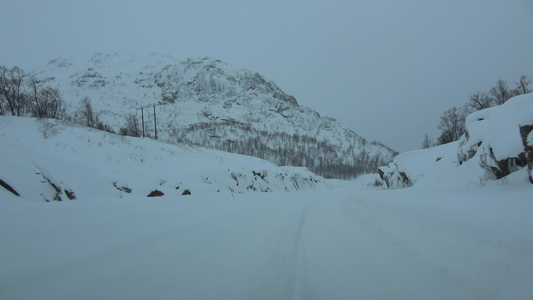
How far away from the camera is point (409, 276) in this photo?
3008 millimetres

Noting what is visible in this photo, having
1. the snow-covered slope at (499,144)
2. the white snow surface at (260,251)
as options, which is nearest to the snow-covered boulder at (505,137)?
the snow-covered slope at (499,144)

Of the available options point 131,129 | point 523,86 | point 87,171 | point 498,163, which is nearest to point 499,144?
point 498,163

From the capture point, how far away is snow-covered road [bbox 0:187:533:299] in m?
2.58

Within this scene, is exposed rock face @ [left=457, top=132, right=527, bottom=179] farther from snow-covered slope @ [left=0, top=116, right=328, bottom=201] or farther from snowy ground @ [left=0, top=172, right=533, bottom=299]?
snow-covered slope @ [left=0, top=116, right=328, bottom=201]

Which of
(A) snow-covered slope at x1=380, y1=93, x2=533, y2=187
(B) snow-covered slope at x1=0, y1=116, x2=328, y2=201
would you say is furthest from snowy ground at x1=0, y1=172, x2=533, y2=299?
(B) snow-covered slope at x1=0, y1=116, x2=328, y2=201

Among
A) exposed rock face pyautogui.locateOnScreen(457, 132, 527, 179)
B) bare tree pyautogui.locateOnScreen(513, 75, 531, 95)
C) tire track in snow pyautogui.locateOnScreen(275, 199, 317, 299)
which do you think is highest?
bare tree pyautogui.locateOnScreen(513, 75, 531, 95)

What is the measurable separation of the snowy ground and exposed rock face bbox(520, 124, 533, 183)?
0.98ft

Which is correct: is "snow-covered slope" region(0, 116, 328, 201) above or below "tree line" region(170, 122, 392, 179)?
below

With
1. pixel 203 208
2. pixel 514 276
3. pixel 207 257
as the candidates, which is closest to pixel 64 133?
pixel 203 208

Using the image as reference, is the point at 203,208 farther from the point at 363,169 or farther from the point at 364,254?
the point at 363,169

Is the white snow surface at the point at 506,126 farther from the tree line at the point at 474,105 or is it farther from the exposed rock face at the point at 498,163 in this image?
the tree line at the point at 474,105

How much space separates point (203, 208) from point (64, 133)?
49.8 feet

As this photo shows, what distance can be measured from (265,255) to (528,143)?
648cm

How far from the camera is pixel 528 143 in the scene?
564cm
